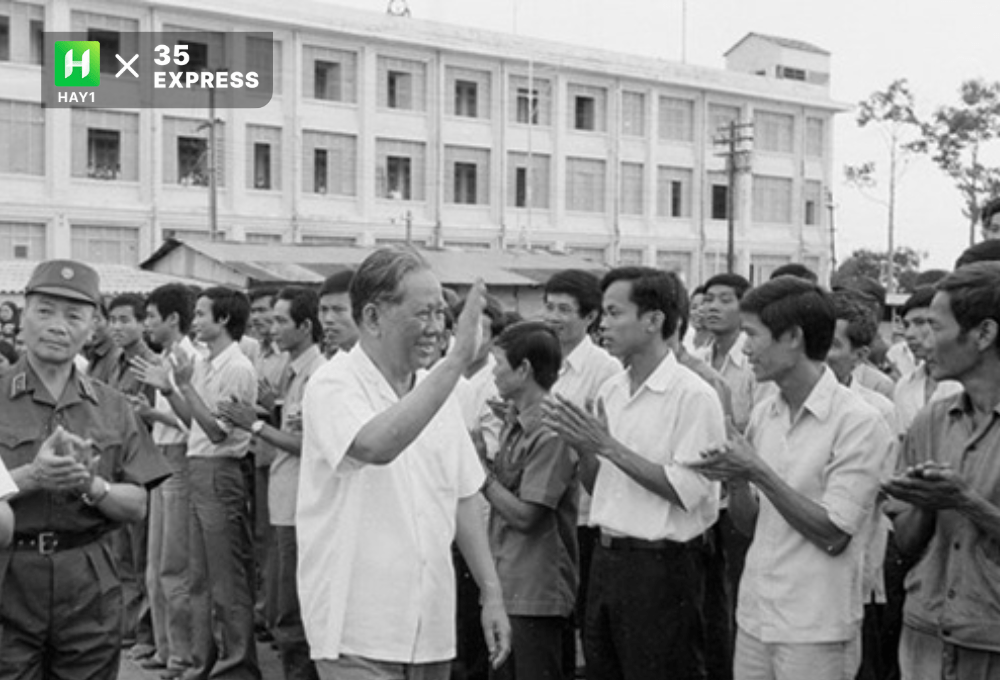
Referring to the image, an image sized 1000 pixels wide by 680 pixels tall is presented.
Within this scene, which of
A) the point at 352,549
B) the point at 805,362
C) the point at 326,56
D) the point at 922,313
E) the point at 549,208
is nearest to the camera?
the point at 352,549

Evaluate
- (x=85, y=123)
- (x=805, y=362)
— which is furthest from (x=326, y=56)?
(x=805, y=362)

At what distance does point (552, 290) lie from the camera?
6324 millimetres

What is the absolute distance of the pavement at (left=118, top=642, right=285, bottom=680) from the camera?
7035 millimetres

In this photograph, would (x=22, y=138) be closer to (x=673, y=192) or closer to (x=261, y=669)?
(x=673, y=192)

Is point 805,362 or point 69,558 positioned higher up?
point 805,362

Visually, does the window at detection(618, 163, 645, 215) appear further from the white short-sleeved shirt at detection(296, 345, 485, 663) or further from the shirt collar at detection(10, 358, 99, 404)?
the white short-sleeved shirt at detection(296, 345, 485, 663)

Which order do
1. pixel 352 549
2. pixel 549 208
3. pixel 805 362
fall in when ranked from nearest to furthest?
pixel 352 549 < pixel 805 362 < pixel 549 208

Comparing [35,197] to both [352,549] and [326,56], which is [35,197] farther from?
[352,549]

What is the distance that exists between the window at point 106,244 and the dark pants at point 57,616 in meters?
31.4

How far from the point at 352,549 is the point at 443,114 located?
37866 millimetres

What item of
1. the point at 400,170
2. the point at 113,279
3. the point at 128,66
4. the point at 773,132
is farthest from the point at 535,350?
the point at 773,132

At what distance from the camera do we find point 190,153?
119 feet

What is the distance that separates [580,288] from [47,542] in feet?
9.66

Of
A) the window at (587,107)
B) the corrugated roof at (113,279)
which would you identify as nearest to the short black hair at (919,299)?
the corrugated roof at (113,279)
